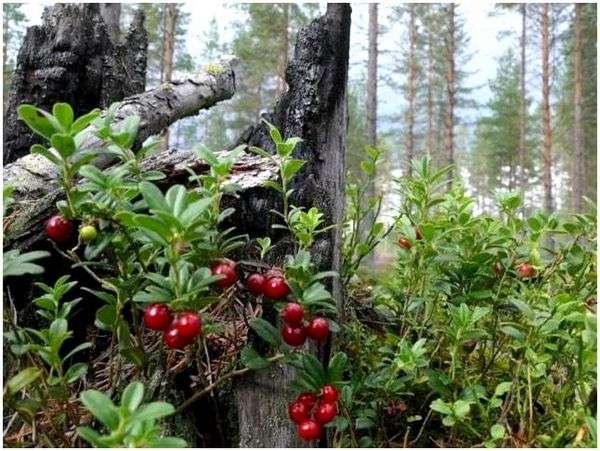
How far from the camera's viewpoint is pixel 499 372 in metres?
2.00

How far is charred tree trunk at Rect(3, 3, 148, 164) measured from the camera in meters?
3.32

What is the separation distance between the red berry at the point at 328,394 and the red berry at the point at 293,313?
19cm

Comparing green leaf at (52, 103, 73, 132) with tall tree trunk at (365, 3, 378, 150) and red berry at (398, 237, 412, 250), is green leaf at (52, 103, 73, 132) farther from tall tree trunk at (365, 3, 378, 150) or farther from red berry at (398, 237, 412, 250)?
tall tree trunk at (365, 3, 378, 150)

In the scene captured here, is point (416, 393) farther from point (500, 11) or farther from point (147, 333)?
point (500, 11)

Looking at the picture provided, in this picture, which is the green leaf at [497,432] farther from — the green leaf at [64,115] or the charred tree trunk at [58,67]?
the charred tree trunk at [58,67]

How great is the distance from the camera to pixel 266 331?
1.61m

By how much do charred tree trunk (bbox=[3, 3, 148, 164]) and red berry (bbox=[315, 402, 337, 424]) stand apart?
265 centimetres

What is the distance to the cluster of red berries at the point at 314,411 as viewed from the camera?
1.44m

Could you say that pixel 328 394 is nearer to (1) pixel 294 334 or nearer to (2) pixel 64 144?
(1) pixel 294 334

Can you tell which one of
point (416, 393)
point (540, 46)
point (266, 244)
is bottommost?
point (416, 393)

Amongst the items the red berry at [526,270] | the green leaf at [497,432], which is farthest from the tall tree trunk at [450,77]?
the green leaf at [497,432]

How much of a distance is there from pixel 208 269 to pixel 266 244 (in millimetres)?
413

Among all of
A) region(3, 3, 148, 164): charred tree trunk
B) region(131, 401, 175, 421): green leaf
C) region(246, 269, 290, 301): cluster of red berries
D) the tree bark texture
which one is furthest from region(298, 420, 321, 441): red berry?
region(3, 3, 148, 164): charred tree trunk

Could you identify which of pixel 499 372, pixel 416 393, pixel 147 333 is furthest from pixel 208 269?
pixel 499 372
